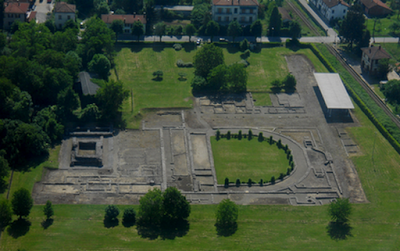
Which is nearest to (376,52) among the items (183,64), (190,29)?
(183,64)

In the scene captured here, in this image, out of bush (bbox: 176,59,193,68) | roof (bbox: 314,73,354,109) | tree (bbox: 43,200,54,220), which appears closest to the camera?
tree (bbox: 43,200,54,220)

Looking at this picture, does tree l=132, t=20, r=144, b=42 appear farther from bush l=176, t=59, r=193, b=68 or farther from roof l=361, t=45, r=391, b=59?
roof l=361, t=45, r=391, b=59

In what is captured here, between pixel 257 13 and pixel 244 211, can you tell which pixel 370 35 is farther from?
pixel 244 211

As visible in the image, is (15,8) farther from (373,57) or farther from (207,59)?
(373,57)

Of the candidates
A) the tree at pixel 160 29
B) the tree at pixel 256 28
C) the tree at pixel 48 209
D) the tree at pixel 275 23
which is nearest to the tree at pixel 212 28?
the tree at pixel 256 28

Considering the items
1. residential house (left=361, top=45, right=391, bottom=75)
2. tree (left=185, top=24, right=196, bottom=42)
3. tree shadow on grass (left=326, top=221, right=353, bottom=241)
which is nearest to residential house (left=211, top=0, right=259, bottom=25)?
tree (left=185, top=24, right=196, bottom=42)

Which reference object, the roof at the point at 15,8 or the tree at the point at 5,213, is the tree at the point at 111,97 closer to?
the tree at the point at 5,213
